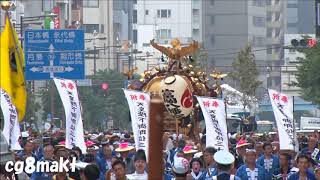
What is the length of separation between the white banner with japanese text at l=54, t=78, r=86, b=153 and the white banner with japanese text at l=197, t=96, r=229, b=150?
189 centimetres

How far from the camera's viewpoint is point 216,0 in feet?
401

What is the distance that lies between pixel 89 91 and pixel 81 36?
34.2m

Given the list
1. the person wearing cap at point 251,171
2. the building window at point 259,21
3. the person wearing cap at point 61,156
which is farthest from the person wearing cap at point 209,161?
the building window at point 259,21

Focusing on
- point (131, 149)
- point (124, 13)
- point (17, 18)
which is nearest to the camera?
point (131, 149)

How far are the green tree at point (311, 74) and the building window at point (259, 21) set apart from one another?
229ft

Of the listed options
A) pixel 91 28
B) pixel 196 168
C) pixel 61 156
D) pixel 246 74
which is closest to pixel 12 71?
pixel 61 156

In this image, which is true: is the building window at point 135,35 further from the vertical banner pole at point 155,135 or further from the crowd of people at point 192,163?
the vertical banner pole at point 155,135

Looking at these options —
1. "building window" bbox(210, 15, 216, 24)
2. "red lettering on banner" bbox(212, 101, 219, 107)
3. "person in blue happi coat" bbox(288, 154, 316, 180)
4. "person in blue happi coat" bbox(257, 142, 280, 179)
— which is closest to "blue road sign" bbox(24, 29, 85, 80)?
"red lettering on banner" bbox(212, 101, 219, 107)

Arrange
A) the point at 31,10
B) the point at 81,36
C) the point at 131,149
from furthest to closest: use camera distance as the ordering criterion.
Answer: the point at 31,10 < the point at 81,36 < the point at 131,149

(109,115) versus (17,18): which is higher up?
(17,18)

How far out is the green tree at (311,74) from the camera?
48312 millimetres

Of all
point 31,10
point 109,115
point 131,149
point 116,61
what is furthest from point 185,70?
point 116,61

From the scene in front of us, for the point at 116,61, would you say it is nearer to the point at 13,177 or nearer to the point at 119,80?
the point at 119,80

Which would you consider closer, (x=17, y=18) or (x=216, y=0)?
(x=17, y=18)
